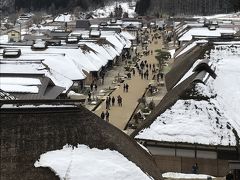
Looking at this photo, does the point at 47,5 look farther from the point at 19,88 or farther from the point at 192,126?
the point at 192,126

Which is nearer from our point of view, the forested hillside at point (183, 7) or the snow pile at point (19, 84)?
the snow pile at point (19, 84)

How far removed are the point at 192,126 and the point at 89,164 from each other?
25.6 ft

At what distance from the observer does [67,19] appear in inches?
→ 5512

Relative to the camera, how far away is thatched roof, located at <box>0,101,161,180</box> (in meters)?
13.8

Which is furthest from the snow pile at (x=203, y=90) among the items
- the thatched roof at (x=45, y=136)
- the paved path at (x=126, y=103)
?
the paved path at (x=126, y=103)

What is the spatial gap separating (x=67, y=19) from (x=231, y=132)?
4835 inches

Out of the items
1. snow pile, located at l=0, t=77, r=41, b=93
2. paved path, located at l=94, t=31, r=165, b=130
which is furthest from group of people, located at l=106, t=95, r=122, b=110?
snow pile, located at l=0, t=77, r=41, b=93

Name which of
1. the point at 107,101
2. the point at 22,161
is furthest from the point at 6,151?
the point at 107,101

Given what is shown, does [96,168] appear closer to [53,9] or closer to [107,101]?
[107,101]

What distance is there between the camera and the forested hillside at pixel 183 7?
137375 mm

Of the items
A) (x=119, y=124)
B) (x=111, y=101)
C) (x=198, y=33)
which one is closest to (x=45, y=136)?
(x=119, y=124)

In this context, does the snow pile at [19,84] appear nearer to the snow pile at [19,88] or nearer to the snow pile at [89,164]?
the snow pile at [19,88]

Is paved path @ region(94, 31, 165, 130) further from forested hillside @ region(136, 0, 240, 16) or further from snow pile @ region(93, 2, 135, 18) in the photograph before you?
snow pile @ region(93, 2, 135, 18)

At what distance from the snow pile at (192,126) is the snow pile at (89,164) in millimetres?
6234
